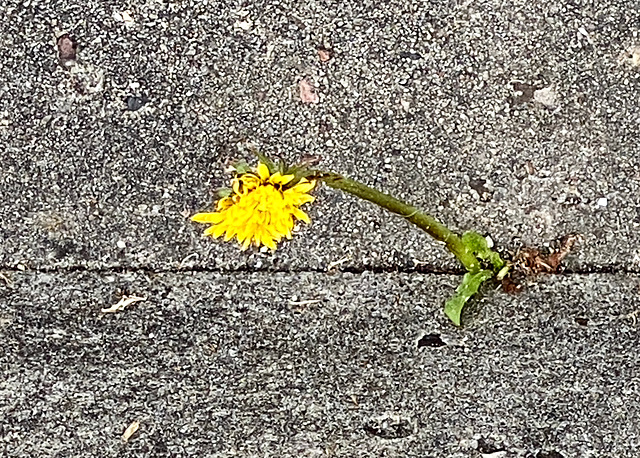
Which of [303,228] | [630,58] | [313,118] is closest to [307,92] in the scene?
[313,118]

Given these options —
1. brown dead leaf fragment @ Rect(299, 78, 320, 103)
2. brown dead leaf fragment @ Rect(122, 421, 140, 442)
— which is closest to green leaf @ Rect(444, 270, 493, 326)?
brown dead leaf fragment @ Rect(299, 78, 320, 103)

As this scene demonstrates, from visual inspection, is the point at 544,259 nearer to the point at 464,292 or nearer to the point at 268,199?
the point at 464,292

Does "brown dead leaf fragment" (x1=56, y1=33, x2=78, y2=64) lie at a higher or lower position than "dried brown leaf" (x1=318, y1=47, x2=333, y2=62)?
higher

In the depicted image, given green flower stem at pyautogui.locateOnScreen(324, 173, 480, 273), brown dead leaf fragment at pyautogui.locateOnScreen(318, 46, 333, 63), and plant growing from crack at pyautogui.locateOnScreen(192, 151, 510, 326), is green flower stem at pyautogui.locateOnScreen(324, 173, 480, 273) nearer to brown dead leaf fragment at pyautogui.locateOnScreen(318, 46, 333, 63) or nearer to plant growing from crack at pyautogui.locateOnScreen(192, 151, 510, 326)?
plant growing from crack at pyautogui.locateOnScreen(192, 151, 510, 326)

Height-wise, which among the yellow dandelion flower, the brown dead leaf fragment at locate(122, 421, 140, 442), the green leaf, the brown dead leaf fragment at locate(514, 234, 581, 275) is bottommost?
the brown dead leaf fragment at locate(122, 421, 140, 442)

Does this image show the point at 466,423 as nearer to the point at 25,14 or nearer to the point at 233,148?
the point at 233,148

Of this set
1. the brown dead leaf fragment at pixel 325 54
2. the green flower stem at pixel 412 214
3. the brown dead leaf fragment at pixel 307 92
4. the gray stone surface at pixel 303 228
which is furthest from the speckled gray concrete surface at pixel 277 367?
the brown dead leaf fragment at pixel 325 54

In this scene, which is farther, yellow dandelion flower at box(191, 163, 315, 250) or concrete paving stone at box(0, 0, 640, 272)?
concrete paving stone at box(0, 0, 640, 272)
